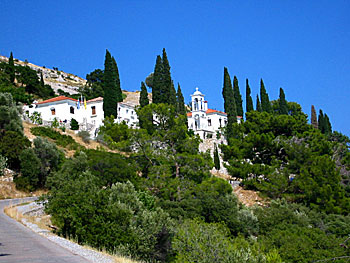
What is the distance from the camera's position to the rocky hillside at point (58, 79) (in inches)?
3969

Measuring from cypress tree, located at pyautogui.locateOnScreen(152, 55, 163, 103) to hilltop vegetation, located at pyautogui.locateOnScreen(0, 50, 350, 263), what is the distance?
28.1 feet

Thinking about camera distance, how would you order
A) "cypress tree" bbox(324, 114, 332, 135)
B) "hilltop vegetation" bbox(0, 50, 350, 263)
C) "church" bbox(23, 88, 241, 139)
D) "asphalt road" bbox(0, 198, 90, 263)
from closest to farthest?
"asphalt road" bbox(0, 198, 90, 263) → "hilltop vegetation" bbox(0, 50, 350, 263) → "church" bbox(23, 88, 241, 139) → "cypress tree" bbox(324, 114, 332, 135)

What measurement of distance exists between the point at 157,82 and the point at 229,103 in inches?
456

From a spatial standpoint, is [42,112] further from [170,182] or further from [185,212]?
[185,212]

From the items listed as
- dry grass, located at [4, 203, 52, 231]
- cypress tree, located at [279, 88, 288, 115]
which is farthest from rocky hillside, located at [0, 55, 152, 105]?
dry grass, located at [4, 203, 52, 231]

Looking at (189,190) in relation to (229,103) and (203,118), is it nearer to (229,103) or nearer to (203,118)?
(229,103)

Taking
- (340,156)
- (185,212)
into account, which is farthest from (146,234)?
(340,156)

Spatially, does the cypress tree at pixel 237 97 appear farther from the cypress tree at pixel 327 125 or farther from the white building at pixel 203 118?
the cypress tree at pixel 327 125

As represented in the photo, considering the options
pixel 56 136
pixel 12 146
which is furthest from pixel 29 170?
pixel 56 136

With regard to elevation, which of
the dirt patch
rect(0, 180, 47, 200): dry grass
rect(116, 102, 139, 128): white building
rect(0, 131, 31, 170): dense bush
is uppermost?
rect(116, 102, 139, 128): white building

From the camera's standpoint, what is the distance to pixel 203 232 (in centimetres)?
1412

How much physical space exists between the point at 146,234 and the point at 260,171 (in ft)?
58.7

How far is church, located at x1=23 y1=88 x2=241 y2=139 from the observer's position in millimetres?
55688

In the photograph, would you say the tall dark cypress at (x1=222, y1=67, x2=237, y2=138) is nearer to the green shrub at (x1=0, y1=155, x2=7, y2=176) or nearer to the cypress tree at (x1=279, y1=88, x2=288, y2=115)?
the cypress tree at (x1=279, y1=88, x2=288, y2=115)
